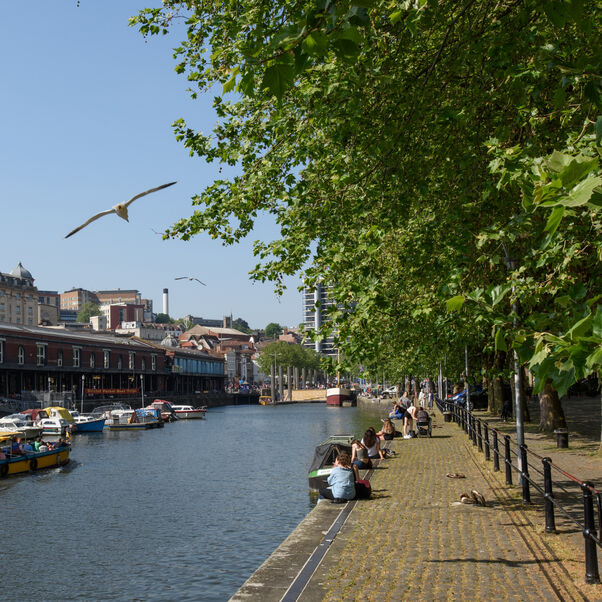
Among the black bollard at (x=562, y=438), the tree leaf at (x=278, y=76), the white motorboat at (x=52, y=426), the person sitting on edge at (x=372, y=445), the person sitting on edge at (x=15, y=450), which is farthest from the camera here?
the white motorboat at (x=52, y=426)

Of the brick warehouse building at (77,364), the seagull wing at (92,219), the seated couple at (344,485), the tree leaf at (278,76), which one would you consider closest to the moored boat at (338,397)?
the brick warehouse building at (77,364)

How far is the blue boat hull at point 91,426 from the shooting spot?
6341 centimetres

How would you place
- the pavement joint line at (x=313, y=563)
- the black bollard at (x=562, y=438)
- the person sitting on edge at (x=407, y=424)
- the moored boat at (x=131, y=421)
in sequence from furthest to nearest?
the moored boat at (x=131, y=421), the person sitting on edge at (x=407, y=424), the black bollard at (x=562, y=438), the pavement joint line at (x=313, y=563)

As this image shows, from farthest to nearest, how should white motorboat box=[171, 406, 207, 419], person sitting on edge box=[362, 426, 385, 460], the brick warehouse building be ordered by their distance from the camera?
1. white motorboat box=[171, 406, 207, 419]
2. the brick warehouse building
3. person sitting on edge box=[362, 426, 385, 460]

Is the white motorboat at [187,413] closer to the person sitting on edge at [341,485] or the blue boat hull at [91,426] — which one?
the blue boat hull at [91,426]

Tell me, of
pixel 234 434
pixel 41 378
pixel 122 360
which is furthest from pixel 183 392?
pixel 234 434

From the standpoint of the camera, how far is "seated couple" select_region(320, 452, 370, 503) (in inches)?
633

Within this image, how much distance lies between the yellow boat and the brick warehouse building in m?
43.6

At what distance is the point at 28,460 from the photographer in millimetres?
34250

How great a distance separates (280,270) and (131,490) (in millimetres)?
17421

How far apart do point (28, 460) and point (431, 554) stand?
91.8ft

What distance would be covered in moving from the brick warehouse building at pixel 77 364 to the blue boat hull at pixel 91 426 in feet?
59.1

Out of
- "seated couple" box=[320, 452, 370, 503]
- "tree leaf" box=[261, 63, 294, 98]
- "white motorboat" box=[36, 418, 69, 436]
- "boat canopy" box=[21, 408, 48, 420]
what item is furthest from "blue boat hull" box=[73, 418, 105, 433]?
"tree leaf" box=[261, 63, 294, 98]

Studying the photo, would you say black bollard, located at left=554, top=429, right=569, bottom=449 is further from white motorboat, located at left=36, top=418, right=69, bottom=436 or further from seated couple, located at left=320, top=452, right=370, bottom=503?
white motorboat, located at left=36, top=418, right=69, bottom=436
